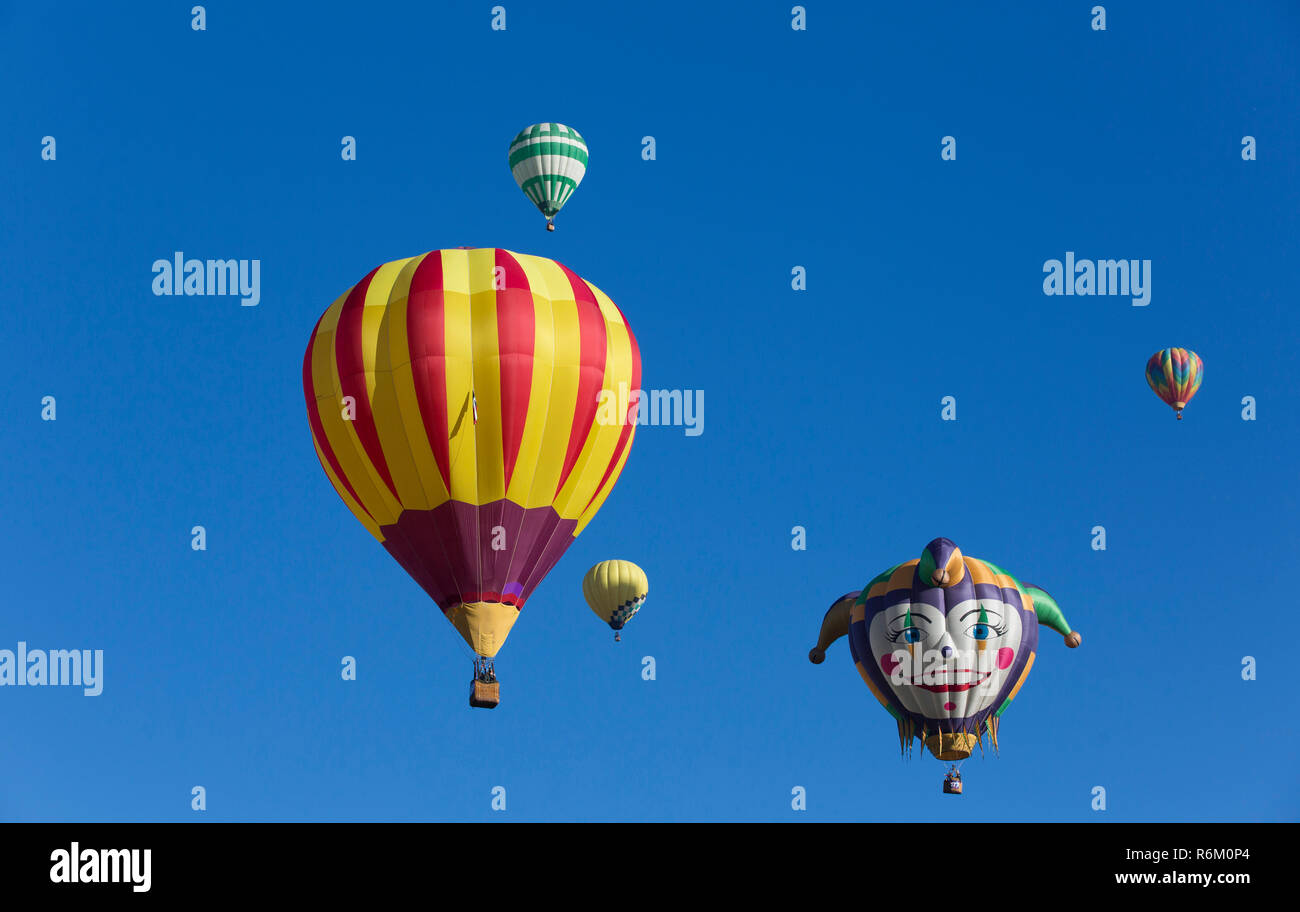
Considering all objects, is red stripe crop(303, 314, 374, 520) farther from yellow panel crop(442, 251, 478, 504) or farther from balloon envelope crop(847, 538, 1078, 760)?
balloon envelope crop(847, 538, 1078, 760)

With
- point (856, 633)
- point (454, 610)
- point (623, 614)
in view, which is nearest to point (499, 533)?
point (454, 610)

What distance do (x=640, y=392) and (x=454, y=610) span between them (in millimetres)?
4578

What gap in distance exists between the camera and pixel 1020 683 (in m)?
41.6

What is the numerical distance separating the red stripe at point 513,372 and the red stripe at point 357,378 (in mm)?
1868

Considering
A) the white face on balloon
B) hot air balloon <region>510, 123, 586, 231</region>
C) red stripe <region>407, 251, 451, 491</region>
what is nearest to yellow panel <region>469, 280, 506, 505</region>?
red stripe <region>407, 251, 451, 491</region>

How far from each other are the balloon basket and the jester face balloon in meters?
7.11

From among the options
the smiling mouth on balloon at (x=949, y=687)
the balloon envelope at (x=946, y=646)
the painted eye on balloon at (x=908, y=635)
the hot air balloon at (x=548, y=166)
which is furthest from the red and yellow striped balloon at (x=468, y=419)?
the smiling mouth on balloon at (x=949, y=687)

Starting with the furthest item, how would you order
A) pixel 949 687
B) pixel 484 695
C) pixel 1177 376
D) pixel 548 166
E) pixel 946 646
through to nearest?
pixel 1177 376, pixel 548 166, pixel 949 687, pixel 946 646, pixel 484 695

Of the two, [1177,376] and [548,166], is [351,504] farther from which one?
[1177,376]

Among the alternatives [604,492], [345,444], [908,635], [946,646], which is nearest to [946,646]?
[946,646]

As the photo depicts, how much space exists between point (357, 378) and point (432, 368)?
1.23 m

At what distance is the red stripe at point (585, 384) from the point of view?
3803cm

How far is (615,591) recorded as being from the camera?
162 ft

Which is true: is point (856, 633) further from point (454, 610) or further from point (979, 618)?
point (454, 610)
